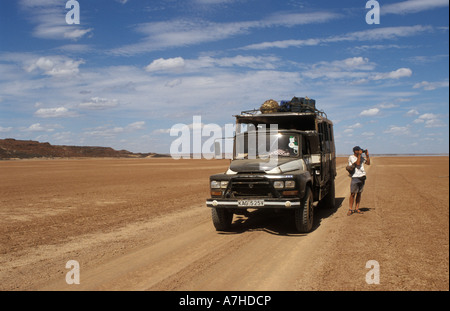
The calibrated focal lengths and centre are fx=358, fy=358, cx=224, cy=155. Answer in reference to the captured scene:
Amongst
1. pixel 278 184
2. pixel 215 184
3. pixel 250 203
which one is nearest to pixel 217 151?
pixel 215 184

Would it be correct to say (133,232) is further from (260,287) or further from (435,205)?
(435,205)

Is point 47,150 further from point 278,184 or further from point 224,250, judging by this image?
point 224,250

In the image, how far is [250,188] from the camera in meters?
8.23

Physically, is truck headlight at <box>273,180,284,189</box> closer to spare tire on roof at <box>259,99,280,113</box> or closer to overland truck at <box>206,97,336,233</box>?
overland truck at <box>206,97,336,233</box>

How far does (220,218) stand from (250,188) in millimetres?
1131

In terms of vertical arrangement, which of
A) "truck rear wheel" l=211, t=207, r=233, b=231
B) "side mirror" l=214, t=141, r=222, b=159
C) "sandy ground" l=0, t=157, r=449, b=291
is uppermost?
"side mirror" l=214, t=141, r=222, b=159

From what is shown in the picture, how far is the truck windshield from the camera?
30.5ft

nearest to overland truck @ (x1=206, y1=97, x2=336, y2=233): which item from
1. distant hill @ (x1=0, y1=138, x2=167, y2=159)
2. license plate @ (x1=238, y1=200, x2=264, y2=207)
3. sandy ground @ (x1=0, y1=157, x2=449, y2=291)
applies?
license plate @ (x1=238, y1=200, x2=264, y2=207)

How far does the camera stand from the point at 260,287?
16.4 feet

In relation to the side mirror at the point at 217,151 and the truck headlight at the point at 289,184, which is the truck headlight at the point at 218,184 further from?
the truck headlight at the point at 289,184

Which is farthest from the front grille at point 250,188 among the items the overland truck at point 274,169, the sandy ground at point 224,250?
the sandy ground at point 224,250

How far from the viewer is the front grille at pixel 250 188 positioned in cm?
814
